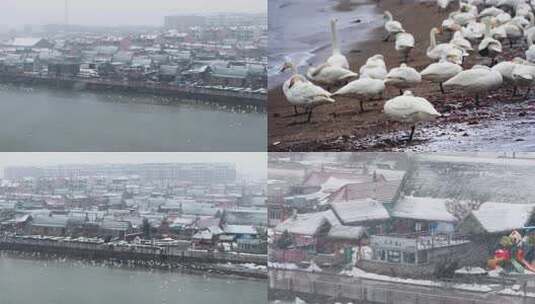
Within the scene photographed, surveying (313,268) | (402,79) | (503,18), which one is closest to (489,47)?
(503,18)

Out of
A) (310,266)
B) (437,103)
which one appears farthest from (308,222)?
(437,103)

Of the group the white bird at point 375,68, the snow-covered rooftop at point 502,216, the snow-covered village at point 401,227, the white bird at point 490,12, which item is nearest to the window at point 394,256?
the snow-covered village at point 401,227

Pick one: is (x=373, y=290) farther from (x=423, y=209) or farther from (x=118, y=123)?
Result: (x=118, y=123)

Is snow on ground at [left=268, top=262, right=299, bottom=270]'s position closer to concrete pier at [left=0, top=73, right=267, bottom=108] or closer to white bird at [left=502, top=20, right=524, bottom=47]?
concrete pier at [left=0, top=73, right=267, bottom=108]

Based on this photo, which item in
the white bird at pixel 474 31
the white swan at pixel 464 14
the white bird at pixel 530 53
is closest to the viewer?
the white bird at pixel 530 53

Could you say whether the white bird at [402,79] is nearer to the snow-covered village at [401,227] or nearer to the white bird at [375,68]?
the white bird at [375,68]

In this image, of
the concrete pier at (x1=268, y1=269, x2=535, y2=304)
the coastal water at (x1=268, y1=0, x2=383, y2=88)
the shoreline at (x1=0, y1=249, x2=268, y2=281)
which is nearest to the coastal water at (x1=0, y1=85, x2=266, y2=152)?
the coastal water at (x1=268, y1=0, x2=383, y2=88)
